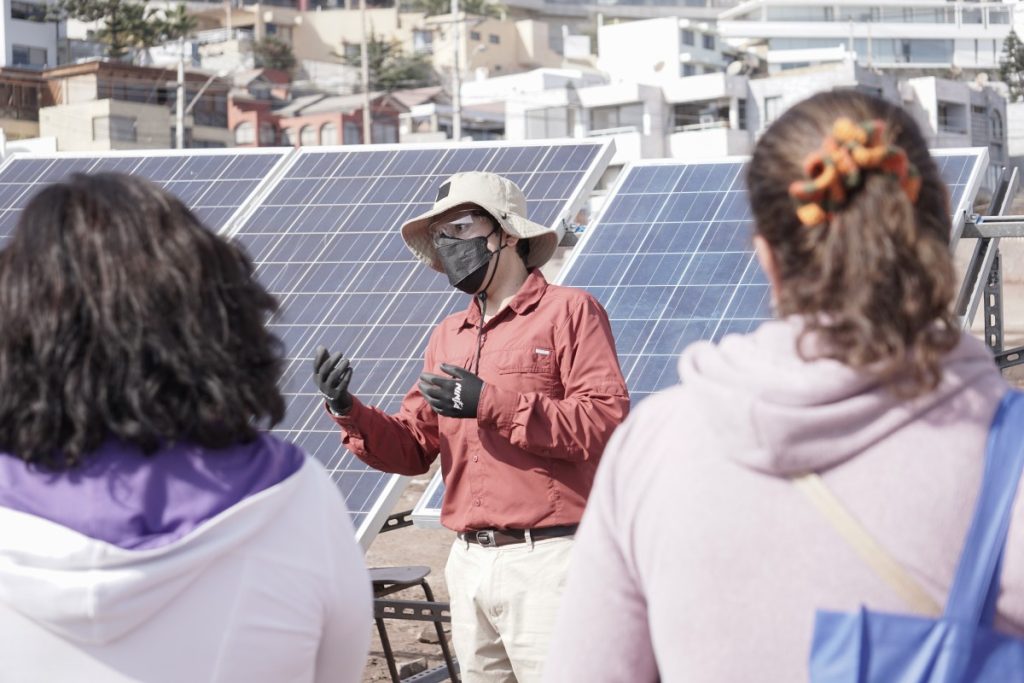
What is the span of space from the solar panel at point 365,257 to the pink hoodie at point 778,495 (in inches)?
134

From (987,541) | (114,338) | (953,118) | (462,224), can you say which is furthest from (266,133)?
(987,541)

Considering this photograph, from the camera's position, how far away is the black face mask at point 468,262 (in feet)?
15.2

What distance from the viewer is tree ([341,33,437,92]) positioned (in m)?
73.1

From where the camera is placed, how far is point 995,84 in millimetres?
67562

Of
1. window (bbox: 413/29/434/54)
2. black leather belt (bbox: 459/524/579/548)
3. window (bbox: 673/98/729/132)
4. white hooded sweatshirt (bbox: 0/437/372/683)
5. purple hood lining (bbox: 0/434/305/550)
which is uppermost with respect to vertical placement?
purple hood lining (bbox: 0/434/305/550)

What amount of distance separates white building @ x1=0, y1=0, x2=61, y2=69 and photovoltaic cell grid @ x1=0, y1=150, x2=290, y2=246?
2151 inches

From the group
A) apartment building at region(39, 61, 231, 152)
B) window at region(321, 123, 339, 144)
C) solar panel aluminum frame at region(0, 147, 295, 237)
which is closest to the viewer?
solar panel aluminum frame at region(0, 147, 295, 237)

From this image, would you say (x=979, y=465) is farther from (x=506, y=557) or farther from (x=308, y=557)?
(x=506, y=557)

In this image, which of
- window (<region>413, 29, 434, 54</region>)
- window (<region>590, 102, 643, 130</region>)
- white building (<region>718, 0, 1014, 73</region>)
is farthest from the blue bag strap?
window (<region>413, 29, 434, 54</region>)

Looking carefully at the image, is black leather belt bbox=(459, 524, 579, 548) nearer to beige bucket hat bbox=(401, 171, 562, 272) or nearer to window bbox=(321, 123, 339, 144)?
beige bucket hat bbox=(401, 171, 562, 272)

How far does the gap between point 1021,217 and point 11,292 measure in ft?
17.2

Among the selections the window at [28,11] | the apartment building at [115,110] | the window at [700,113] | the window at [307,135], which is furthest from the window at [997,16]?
the window at [28,11]

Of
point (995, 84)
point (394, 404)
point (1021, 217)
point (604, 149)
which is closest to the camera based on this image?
point (394, 404)

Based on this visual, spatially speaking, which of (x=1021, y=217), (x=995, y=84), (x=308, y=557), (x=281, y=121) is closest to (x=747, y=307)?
(x=1021, y=217)
